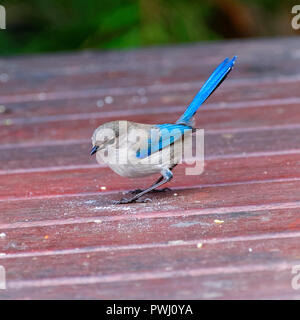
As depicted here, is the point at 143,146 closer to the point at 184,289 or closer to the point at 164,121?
the point at 164,121

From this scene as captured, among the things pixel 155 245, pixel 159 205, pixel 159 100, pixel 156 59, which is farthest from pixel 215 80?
pixel 156 59

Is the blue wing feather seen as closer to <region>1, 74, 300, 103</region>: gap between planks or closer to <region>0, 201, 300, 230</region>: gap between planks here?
<region>0, 201, 300, 230</region>: gap between planks

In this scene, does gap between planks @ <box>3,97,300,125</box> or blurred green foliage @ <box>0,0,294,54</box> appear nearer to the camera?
gap between planks @ <box>3,97,300,125</box>

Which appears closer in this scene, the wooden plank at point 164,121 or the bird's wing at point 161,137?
the bird's wing at point 161,137

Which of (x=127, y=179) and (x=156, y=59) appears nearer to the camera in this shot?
(x=127, y=179)

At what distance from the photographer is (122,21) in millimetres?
6797

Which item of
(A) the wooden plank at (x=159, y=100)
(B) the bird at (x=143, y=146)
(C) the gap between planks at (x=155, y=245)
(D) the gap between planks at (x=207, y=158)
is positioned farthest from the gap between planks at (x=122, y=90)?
(C) the gap between planks at (x=155, y=245)

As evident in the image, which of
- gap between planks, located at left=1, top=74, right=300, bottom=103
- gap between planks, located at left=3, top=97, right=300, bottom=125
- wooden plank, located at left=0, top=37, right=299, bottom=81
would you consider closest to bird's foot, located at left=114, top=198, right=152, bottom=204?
gap between planks, located at left=3, top=97, right=300, bottom=125

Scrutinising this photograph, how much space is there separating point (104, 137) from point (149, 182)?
16.4 inches

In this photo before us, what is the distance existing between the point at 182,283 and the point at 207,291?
95 mm

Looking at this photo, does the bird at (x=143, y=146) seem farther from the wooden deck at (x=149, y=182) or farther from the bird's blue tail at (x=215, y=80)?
the wooden deck at (x=149, y=182)

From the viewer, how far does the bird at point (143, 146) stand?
128 inches

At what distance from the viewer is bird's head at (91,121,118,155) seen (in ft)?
10.8
